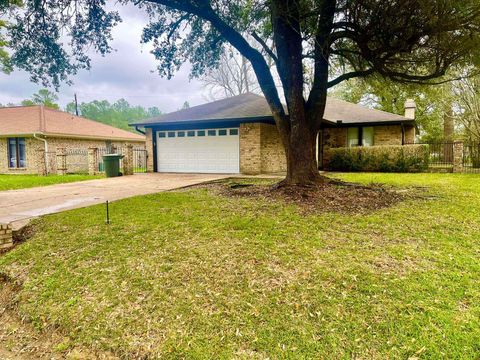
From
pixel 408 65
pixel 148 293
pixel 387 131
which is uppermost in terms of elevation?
pixel 408 65

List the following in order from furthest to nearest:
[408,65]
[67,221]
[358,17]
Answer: [408,65]
[358,17]
[67,221]

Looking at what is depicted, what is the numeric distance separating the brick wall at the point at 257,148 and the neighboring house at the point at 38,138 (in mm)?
10628

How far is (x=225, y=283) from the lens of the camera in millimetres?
3322

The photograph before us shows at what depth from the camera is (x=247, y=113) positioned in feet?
45.3

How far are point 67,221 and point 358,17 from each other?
7547 millimetres

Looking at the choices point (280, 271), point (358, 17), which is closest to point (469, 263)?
point (280, 271)

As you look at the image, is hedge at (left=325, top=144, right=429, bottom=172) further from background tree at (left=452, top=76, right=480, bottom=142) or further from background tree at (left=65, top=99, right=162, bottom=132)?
background tree at (left=65, top=99, right=162, bottom=132)

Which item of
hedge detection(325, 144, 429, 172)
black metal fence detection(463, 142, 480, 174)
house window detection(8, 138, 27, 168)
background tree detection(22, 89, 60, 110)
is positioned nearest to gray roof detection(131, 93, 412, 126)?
hedge detection(325, 144, 429, 172)

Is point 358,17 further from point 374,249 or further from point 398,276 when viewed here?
point 398,276

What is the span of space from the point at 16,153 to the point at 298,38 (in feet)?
65.2

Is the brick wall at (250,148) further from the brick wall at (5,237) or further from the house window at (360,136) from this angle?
the brick wall at (5,237)

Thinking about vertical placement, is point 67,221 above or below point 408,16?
below

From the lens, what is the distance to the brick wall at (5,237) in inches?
180

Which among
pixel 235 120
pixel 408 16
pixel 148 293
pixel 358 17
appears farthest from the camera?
pixel 235 120
